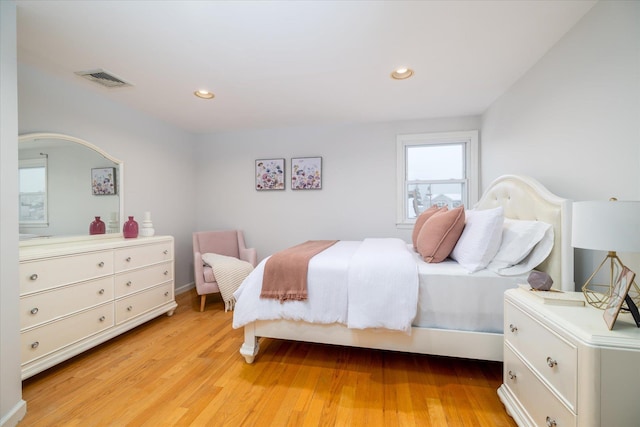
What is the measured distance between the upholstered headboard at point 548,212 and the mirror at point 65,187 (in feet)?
12.0

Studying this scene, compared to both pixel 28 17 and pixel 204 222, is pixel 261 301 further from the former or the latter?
pixel 204 222

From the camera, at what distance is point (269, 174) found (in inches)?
146

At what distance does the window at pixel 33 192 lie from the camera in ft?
6.35

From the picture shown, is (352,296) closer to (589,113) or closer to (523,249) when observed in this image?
(523,249)

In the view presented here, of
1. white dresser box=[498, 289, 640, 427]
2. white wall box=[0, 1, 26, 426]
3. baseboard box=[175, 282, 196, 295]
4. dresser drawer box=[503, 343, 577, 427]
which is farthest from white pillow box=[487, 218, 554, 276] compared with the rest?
baseboard box=[175, 282, 196, 295]

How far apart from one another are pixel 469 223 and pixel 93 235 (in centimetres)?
330

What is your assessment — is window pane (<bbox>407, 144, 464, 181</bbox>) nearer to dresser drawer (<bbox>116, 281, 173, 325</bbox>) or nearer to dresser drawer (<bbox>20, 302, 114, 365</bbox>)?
dresser drawer (<bbox>116, 281, 173, 325</bbox>)

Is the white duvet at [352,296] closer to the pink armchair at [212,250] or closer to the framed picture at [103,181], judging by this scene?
the pink armchair at [212,250]

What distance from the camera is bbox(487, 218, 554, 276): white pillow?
1.63 m

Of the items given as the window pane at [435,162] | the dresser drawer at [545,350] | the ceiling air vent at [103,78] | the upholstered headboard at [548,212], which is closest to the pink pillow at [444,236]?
the upholstered headboard at [548,212]

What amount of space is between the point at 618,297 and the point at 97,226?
142 inches

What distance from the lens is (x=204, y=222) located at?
3930 mm

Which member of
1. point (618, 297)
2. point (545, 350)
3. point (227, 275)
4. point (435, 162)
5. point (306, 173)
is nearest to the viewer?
point (618, 297)

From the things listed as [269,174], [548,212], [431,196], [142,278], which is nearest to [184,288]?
[142,278]
